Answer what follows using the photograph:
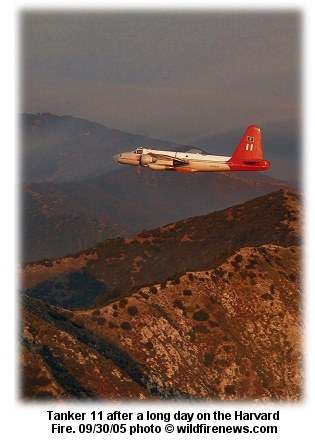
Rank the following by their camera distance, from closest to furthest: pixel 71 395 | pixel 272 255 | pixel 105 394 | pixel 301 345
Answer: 1. pixel 71 395
2. pixel 105 394
3. pixel 301 345
4. pixel 272 255

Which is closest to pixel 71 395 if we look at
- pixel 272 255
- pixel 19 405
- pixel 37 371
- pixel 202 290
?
pixel 37 371

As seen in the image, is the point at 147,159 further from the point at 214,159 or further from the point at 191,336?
the point at 191,336

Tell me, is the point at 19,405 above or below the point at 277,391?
above

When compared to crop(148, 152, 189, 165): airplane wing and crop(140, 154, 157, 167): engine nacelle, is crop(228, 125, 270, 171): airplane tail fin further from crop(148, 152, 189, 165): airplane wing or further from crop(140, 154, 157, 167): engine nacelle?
crop(140, 154, 157, 167): engine nacelle

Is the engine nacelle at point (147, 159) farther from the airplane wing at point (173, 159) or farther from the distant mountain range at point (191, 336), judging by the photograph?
the distant mountain range at point (191, 336)

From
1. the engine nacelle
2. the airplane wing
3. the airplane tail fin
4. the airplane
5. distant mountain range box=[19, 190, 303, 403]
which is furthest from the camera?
the engine nacelle

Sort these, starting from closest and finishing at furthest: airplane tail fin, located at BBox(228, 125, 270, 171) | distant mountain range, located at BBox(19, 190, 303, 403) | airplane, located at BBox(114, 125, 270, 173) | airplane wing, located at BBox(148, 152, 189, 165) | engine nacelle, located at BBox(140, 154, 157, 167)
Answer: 1. distant mountain range, located at BBox(19, 190, 303, 403)
2. airplane tail fin, located at BBox(228, 125, 270, 171)
3. airplane, located at BBox(114, 125, 270, 173)
4. airplane wing, located at BBox(148, 152, 189, 165)
5. engine nacelle, located at BBox(140, 154, 157, 167)

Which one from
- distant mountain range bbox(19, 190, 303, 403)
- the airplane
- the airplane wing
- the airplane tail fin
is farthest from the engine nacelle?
distant mountain range bbox(19, 190, 303, 403)

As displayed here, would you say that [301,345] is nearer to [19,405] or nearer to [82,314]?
[82,314]
